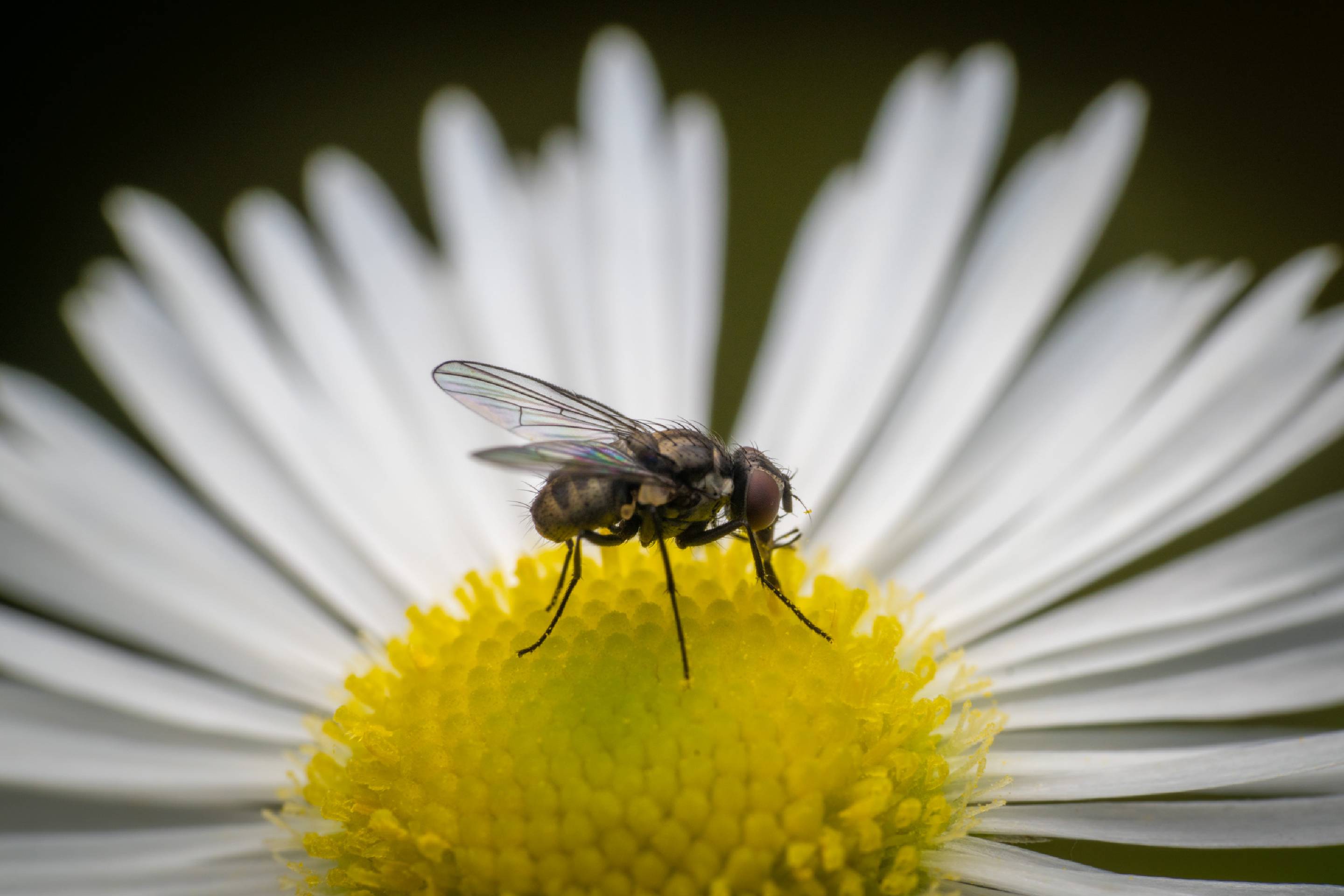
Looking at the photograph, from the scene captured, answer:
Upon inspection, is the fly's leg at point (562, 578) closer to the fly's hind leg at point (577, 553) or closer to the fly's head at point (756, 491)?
the fly's hind leg at point (577, 553)

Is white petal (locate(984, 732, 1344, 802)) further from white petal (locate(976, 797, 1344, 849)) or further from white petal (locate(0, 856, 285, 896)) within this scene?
white petal (locate(0, 856, 285, 896))

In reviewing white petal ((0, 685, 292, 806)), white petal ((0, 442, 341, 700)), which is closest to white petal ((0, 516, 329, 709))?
white petal ((0, 442, 341, 700))

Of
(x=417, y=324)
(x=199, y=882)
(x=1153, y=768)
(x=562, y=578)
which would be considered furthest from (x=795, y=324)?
(x=199, y=882)

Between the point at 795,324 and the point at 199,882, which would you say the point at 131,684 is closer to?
the point at 199,882

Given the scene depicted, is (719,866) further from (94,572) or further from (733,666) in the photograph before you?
(94,572)

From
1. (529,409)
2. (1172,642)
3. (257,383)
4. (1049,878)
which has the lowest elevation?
(1049,878)

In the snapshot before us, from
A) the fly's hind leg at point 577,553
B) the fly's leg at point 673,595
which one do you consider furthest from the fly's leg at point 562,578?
the fly's leg at point 673,595

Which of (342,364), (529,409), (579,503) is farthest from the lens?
(342,364)

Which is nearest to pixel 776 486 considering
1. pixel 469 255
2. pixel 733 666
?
pixel 733 666
